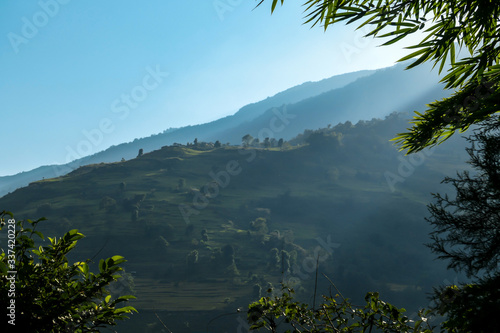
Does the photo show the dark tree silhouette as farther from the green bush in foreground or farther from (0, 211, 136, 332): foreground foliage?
(0, 211, 136, 332): foreground foliage

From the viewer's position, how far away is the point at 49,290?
2.10 meters

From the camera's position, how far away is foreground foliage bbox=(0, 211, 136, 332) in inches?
77.6

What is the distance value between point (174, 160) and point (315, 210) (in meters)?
64.2

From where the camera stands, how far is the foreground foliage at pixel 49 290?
1972 mm

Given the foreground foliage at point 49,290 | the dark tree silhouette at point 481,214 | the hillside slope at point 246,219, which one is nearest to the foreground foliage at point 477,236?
the dark tree silhouette at point 481,214

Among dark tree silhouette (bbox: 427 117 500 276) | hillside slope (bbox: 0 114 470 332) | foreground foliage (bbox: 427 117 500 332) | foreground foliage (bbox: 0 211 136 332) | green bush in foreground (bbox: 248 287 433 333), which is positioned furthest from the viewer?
hillside slope (bbox: 0 114 470 332)

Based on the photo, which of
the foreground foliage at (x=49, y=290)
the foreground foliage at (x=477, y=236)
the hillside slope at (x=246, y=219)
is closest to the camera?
the foreground foliage at (x=49, y=290)

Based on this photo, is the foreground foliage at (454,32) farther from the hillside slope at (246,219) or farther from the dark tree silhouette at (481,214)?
the hillside slope at (246,219)

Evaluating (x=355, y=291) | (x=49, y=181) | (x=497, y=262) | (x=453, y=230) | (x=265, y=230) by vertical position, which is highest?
(x=49, y=181)

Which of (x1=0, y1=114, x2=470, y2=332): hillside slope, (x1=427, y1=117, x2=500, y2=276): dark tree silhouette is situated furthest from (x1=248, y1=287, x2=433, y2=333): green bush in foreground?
(x1=0, y1=114, x2=470, y2=332): hillside slope

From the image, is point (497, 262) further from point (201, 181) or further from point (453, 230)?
point (201, 181)

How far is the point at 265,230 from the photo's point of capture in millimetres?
110438

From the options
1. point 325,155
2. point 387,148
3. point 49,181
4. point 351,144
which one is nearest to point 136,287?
point 49,181

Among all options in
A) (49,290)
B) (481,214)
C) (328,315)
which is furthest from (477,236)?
(49,290)
